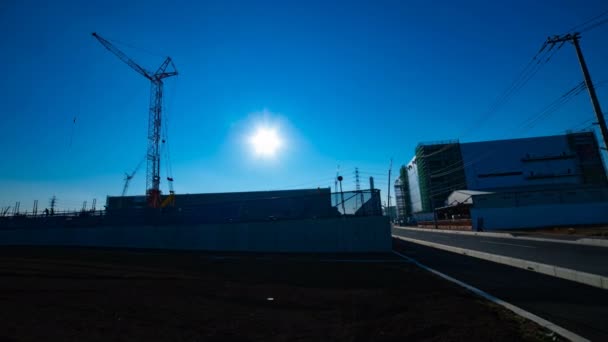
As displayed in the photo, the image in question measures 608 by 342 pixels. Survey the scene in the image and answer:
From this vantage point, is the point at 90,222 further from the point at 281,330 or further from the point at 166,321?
the point at 281,330

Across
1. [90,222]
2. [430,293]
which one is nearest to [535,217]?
[430,293]

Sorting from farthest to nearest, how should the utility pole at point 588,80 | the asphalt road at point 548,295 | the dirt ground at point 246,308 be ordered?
1. the utility pole at point 588,80
2. the asphalt road at point 548,295
3. the dirt ground at point 246,308

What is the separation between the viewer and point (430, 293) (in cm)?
737

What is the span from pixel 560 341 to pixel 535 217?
136 ft

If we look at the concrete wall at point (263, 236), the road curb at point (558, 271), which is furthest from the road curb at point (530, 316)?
the concrete wall at point (263, 236)

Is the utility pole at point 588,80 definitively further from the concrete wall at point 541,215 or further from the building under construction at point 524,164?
the building under construction at point 524,164

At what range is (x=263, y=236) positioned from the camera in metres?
18.7

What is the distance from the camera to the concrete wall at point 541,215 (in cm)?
3484

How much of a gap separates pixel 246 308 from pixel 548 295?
298 inches

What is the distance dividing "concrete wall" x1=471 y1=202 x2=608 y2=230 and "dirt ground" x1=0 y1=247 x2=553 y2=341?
3326cm

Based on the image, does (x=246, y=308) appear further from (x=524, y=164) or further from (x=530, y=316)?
(x=524, y=164)

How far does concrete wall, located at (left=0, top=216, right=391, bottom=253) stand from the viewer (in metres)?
17.4

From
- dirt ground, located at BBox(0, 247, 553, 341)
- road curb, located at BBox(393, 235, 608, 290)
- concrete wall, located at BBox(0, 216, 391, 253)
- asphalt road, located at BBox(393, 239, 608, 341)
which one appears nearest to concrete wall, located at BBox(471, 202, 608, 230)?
concrete wall, located at BBox(0, 216, 391, 253)

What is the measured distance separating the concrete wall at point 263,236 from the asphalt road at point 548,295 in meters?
6.23
